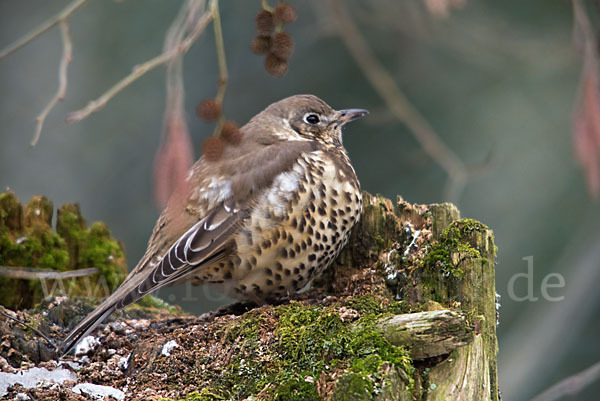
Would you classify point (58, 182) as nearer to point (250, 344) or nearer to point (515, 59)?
point (515, 59)

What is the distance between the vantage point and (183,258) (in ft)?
14.4

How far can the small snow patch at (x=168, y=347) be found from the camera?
4016 millimetres

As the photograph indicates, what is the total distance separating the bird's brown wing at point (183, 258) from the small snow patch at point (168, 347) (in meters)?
0.36

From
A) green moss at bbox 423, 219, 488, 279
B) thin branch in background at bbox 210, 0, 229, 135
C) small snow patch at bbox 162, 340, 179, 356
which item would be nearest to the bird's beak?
green moss at bbox 423, 219, 488, 279

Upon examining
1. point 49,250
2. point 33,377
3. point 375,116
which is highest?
point 375,116

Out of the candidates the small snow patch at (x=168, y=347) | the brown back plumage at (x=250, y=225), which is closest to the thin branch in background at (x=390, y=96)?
the brown back plumage at (x=250, y=225)

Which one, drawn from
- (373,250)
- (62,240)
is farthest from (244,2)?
(373,250)

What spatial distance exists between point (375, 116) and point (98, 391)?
16.4 feet

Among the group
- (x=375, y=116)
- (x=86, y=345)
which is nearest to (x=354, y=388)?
(x=86, y=345)

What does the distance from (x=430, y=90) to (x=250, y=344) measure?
19.6 feet

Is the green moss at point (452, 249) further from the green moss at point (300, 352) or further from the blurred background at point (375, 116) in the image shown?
the blurred background at point (375, 116)

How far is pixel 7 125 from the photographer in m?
9.05

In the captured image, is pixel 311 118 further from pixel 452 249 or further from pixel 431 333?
pixel 431 333

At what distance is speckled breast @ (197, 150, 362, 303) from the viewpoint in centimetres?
447
